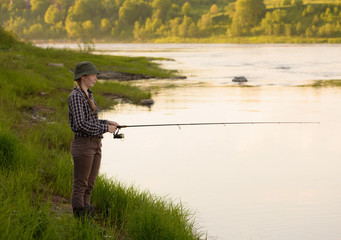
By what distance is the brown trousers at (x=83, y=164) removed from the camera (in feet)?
18.9

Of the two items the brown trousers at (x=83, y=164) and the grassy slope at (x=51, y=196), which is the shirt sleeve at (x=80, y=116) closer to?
the brown trousers at (x=83, y=164)

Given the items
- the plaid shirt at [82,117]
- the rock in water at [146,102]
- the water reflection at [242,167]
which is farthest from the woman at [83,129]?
the rock in water at [146,102]

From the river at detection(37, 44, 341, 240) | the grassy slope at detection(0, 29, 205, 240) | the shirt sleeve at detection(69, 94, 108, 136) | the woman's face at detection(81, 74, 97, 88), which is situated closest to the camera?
the grassy slope at detection(0, 29, 205, 240)

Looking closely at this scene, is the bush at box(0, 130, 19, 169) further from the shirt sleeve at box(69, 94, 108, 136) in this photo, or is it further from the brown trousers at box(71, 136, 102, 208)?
the shirt sleeve at box(69, 94, 108, 136)

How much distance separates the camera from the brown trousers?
18.9ft

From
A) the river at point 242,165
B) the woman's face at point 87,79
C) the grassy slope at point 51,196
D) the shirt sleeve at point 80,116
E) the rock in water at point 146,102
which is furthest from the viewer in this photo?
the rock in water at point 146,102

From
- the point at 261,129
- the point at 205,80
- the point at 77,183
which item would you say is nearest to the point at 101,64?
the point at 205,80

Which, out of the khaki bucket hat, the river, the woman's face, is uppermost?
the khaki bucket hat

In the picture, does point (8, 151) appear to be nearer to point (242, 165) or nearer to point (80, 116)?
point (80, 116)

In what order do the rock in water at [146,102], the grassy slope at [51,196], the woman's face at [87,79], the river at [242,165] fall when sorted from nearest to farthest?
the grassy slope at [51,196] → the woman's face at [87,79] → the river at [242,165] → the rock in water at [146,102]

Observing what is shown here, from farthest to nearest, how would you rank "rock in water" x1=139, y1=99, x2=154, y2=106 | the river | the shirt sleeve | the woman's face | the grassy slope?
"rock in water" x1=139, y1=99, x2=154, y2=106
the river
the woman's face
the shirt sleeve
the grassy slope

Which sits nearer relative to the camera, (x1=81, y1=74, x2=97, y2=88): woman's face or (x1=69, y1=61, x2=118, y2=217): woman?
(x1=69, y1=61, x2=118, y2=217): woman

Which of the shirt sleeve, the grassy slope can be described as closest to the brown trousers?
the shirt sleeve

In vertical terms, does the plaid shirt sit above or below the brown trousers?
above
